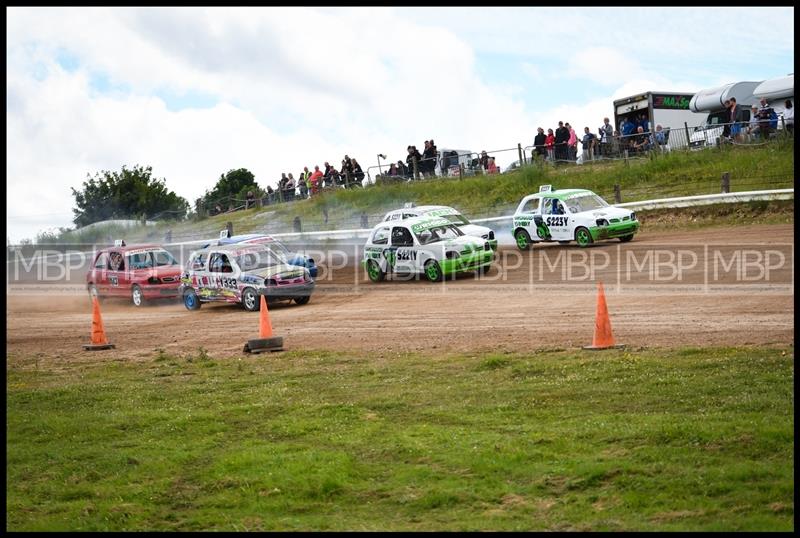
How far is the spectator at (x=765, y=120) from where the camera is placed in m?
30.3

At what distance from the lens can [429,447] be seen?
8.75 m

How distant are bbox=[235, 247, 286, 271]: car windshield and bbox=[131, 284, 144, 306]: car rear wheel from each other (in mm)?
4263

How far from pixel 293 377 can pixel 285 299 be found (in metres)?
9.05

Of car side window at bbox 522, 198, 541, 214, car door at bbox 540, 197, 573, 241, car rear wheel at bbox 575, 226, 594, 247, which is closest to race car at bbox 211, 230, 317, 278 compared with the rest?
car side window at bbox 522, 198, 541, 214

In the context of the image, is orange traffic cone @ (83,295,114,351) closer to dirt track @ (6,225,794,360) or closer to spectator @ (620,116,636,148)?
dirt track @ (6,225,794,360)

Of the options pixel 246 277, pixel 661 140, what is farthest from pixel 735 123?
pixel 246 277

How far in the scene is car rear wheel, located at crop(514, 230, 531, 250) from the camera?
27.0 m

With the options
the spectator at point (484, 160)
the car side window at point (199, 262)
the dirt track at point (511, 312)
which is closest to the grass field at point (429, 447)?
the dirt track at point (511, 312)

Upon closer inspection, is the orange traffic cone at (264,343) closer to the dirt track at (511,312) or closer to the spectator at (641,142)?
the dirt track at (511,312)

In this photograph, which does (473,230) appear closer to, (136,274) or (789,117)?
(136,274)

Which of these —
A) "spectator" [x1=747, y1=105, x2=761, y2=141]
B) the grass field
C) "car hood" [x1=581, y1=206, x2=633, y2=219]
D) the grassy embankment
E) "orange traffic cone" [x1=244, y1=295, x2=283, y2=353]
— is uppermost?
"spectator" [x1=747, y1=105, x2=761, y2=141]

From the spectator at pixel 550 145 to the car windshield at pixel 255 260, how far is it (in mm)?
16362

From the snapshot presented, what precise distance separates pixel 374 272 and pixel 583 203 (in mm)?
5866

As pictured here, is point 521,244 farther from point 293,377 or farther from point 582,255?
point 293,377
